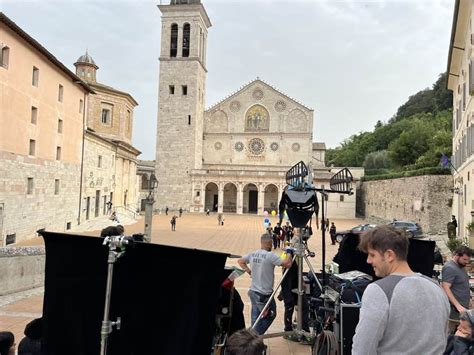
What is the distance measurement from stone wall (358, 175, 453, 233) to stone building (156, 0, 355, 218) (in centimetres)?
1233

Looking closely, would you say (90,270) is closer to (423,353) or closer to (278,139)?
(423,353)

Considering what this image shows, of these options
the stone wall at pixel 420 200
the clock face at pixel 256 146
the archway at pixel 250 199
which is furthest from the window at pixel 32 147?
the clock face at pixel 256 146

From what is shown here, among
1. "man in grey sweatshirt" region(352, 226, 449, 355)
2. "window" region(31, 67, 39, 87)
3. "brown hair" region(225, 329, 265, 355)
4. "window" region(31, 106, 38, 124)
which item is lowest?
"brown hair" region(225, 329, 265, 355)

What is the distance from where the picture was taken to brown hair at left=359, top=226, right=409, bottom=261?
2.30 m

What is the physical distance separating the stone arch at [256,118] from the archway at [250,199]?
8.77 meters

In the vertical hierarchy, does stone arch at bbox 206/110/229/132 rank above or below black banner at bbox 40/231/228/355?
above

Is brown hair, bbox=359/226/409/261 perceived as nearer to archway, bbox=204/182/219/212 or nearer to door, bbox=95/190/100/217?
door, bbox=95/190/100/217

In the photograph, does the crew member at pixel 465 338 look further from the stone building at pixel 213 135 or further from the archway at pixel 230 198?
the archway at pixel 230 198

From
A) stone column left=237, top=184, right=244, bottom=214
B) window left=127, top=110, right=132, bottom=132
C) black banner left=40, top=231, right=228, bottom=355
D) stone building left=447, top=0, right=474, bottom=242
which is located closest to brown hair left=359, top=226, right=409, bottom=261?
black banner left=40, top=231, right=228, bottom=355

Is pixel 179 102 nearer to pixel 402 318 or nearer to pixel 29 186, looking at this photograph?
Answer: pixel 29 186

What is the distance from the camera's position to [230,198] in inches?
2199

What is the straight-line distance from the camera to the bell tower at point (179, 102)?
5297 cm

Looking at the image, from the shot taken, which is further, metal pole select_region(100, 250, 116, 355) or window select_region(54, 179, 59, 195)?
window select_region(54, 179, 59, 195)

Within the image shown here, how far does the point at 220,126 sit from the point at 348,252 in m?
53.7
